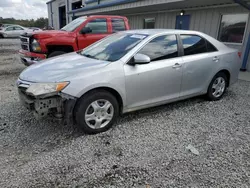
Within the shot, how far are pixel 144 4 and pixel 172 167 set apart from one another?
8104mm

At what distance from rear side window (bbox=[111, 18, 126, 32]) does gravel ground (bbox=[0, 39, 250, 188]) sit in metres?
4.04

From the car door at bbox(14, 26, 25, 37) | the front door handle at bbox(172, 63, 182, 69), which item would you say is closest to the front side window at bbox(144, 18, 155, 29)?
the front door handle at bbox(172, 63, 182, 69)

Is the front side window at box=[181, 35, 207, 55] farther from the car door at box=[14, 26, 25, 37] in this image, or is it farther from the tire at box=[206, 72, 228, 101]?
the car door at box=[14, 26, 25, 37]

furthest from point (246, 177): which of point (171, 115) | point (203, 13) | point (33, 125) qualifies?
point (203, 13)

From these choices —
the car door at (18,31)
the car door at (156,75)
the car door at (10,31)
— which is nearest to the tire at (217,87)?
the car door at (156,75)

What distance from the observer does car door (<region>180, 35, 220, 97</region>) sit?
156 inches

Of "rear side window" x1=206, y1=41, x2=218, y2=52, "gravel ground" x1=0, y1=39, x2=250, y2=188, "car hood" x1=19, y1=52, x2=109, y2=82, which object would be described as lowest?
"gravel ground" x1=0, y1=39, x2=250, y2=188

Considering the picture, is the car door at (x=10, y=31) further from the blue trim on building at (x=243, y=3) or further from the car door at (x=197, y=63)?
the car door at (x=197, y=63)

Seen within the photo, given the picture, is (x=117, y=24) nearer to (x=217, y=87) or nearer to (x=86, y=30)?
(x=86, y=30)

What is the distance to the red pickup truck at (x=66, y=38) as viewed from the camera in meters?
5.87

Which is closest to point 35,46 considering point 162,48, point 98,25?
point 98,25

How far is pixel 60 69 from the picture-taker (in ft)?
10.3

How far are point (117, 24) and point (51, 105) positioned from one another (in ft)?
16.7

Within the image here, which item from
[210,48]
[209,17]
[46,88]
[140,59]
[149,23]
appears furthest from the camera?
[149,23]
